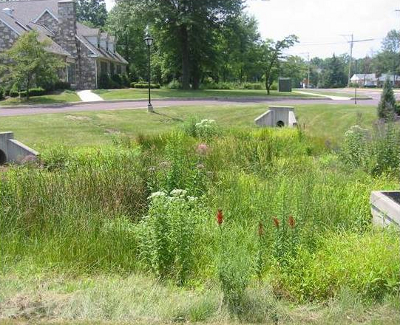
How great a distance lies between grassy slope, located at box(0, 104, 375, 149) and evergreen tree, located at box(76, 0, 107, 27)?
6150 centimetres

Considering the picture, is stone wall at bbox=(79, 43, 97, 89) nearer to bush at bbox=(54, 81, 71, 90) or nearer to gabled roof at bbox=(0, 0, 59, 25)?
gabled roof at bbox=(0, 0, 59, 25)

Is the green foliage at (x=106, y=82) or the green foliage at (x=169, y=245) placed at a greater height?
the green foliage at (x=106, y=82)

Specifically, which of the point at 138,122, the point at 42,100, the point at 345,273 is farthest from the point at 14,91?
the point at 345,273

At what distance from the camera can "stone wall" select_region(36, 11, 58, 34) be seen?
46.6 metres

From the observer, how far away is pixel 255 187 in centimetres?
701

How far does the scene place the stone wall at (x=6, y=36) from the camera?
40188mm

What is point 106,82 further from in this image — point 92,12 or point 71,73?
point 92,12

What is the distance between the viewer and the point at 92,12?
82188mm

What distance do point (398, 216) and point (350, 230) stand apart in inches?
21.2

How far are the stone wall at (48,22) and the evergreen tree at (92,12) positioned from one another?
35467 millimetres

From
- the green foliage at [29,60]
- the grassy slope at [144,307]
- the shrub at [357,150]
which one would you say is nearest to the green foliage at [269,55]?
the green foliage at [29,60]

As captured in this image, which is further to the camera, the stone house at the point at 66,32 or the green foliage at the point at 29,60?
the stone house at the point at 66,32

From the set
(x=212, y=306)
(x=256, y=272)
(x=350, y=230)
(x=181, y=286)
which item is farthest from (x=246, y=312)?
(x=350, y=230)

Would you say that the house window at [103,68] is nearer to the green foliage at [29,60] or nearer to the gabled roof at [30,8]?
the gabled roof at [30,8]
